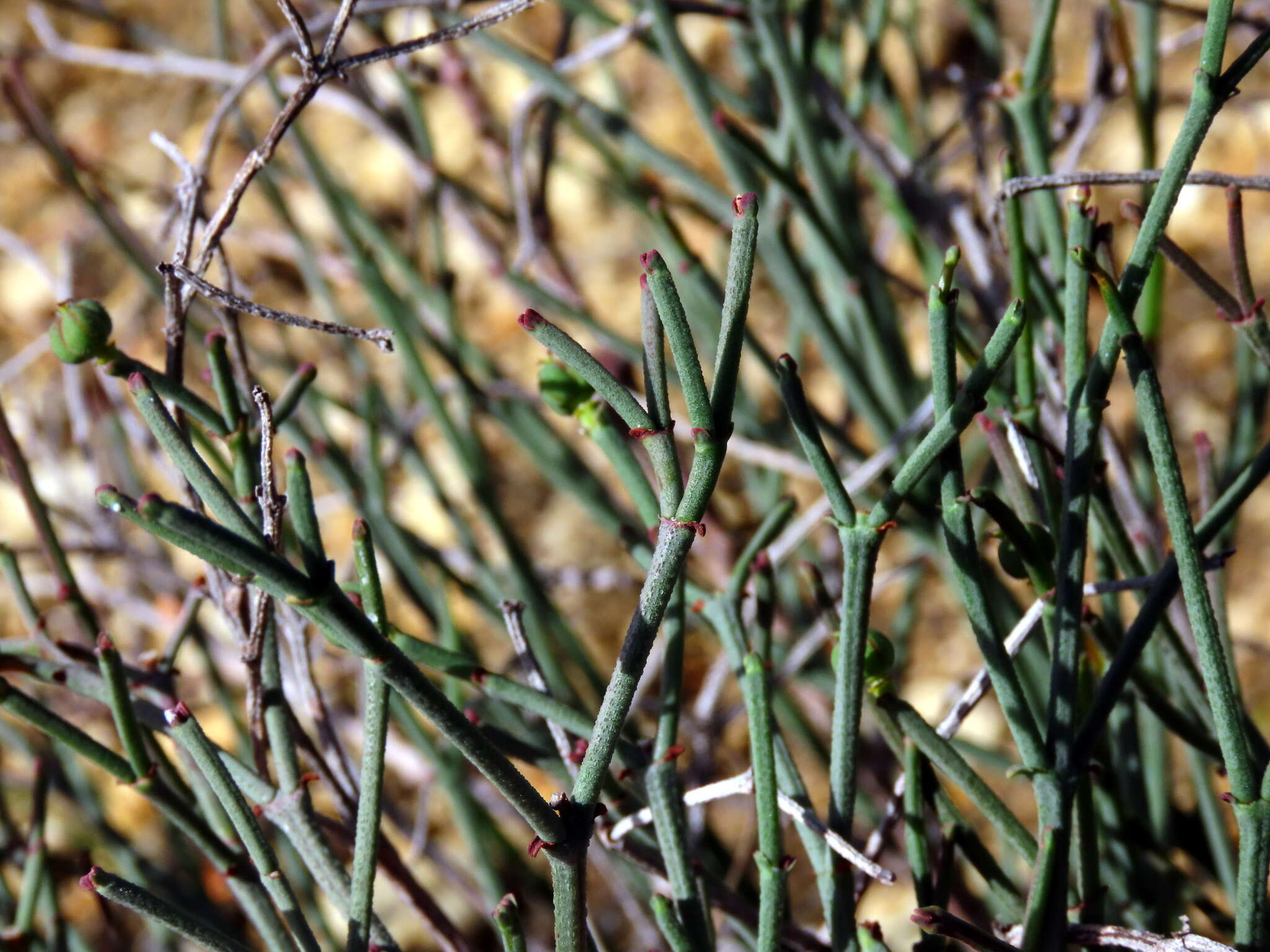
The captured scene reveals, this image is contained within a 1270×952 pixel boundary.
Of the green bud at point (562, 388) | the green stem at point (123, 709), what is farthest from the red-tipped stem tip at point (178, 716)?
the green bud at point (562, 388)

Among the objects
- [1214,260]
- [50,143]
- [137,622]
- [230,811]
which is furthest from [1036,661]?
[1214,260]

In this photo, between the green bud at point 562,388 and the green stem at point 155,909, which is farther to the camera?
the green bud at point 562,388

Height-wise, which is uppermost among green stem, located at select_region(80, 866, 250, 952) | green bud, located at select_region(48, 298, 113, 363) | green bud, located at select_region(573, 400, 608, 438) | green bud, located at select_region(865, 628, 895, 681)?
green bud, located at select_region(573, 400, 608, 438)

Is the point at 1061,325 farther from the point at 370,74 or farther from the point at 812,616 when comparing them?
the point at 370,74

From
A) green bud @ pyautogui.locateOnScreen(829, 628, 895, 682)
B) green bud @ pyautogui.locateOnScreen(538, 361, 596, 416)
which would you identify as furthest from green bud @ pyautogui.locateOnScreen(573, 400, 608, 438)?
green bud @ pyautogui.locateOnScreen(829, 628, 895, 682)

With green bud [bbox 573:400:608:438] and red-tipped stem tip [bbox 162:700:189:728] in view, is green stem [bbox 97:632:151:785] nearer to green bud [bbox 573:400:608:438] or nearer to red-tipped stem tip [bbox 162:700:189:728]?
red-tipped stem tip [bbox 162:700:189:728]

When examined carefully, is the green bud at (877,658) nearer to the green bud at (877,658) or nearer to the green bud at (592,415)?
the green bud at (877,658)

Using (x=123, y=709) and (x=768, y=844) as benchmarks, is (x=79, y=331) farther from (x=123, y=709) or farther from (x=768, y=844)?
(x=768, y=844)
